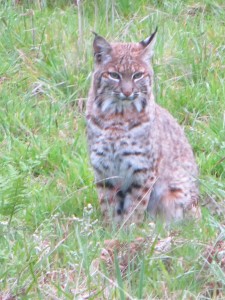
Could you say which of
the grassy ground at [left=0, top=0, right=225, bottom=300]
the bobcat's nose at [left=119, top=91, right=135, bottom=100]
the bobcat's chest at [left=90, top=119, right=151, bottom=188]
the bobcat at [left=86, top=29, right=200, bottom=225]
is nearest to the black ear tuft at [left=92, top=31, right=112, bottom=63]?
the bobcat at [left=86, top=29, right=200, bottom=225]

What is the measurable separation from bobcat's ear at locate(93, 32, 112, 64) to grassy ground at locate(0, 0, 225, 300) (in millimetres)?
727

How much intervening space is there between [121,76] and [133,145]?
1.41 ft

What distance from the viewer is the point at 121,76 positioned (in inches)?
250

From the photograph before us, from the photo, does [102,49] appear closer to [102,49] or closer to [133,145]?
[102,49]

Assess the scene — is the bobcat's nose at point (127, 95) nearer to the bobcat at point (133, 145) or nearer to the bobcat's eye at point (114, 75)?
the bobcat at point (133, 145)

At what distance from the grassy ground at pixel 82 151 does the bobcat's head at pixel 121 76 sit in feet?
1.75

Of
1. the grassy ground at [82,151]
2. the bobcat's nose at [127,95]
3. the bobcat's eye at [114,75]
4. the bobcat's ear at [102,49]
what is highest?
the bobcat's ear at [102,49]

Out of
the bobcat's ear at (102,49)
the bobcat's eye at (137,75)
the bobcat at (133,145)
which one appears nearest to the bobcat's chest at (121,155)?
the bobcat at (133,145)

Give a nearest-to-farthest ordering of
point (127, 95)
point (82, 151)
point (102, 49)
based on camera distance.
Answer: point (127, 95)
point (102, 49)
point (82, 151)

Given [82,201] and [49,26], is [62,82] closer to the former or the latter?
[49,26]

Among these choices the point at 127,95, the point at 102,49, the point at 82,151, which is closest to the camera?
the point at 127,95

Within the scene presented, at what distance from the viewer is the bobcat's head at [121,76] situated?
634cm

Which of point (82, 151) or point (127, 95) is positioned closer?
point (127, 95)

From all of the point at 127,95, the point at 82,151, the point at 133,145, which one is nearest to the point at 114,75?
the point at 127,95
